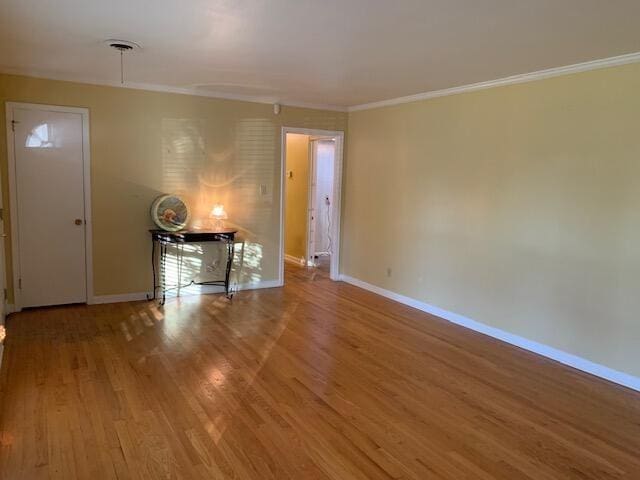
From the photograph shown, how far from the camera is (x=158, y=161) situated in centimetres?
530

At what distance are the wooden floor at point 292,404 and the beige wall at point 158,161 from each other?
96 centimetres

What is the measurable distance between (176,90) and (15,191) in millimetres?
1951

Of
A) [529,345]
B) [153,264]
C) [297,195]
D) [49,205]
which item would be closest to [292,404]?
[529,345]

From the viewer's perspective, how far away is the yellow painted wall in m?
7.58

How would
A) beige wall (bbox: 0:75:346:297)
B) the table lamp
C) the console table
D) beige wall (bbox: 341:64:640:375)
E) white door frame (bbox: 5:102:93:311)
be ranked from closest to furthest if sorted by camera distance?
beige wall (bbox: 341:64:640:375) < white door frame (bbox: 5:102:93:311) < beige wall (bbox: 0:75:346:297) < the console table < the table lamp

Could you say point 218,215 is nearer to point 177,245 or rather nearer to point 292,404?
point 177,245

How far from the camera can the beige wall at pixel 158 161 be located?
4961mm

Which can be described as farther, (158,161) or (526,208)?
(158,161)

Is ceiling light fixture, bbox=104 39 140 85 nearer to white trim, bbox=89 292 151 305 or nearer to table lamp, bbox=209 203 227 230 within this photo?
table lamp, bbox=209 203 227 230

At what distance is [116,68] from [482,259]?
397 centimetres

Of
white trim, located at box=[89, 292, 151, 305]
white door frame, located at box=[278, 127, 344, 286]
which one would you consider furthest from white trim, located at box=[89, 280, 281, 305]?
white door frame, located at box=[278, 127, 344, 286]

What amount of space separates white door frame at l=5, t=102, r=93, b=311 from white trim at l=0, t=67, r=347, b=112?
286 mm

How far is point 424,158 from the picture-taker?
5.27 metres

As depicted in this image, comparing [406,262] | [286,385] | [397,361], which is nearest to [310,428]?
[286,385]
